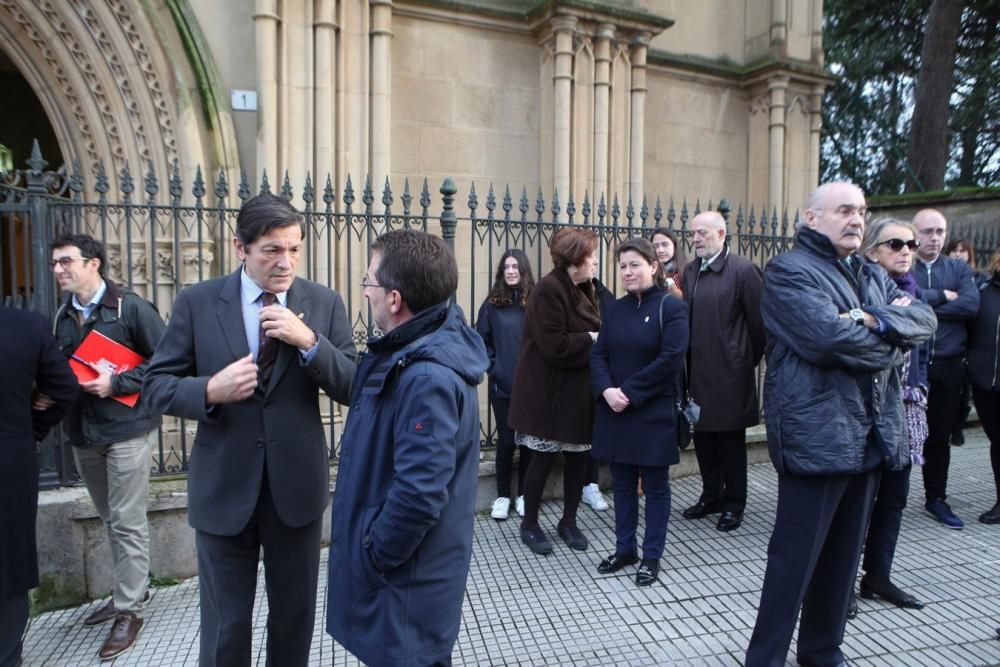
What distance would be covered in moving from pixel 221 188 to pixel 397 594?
3.19m

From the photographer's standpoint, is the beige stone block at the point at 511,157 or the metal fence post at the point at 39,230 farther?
the beige stone block at the point at 511,157

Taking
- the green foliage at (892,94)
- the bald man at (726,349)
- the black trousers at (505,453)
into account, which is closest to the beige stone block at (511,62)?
the bald man at (726,349)

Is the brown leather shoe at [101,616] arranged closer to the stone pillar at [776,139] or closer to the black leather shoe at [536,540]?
the black leather shoe at [536,540]

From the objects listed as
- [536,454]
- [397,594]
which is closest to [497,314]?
[536,454]

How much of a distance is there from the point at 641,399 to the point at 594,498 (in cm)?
148

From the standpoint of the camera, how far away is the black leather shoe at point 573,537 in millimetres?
4293

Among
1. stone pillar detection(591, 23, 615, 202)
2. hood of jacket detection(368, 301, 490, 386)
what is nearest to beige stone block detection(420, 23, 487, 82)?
stone pillar detection(591, 23, 615, 202)

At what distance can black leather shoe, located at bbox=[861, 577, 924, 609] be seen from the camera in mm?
3518

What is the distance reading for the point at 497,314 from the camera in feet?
16.1

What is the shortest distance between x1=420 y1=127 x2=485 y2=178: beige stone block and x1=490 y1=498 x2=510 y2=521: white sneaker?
Answer: 3.83 metres

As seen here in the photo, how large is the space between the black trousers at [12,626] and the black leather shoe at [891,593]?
3869mm

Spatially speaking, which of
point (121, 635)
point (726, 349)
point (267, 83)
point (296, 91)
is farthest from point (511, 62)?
point (121, 635)

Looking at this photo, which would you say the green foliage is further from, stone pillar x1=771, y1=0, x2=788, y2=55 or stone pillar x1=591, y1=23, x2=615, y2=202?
stone pillar x1=591, y1=23, x2=615, y2=202

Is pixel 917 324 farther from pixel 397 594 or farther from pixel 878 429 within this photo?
pixel 397 594
